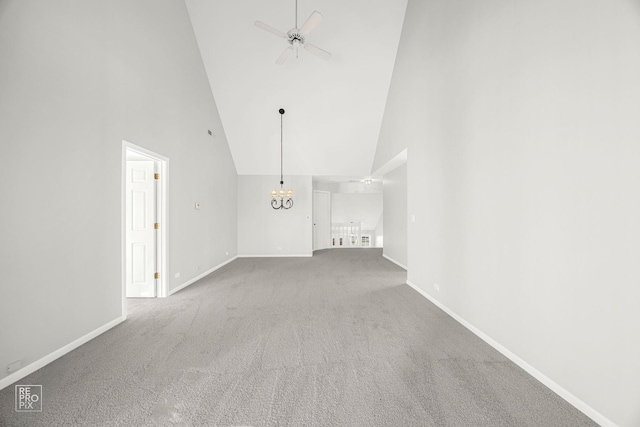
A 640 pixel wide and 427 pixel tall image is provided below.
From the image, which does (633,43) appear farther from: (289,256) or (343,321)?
(289,256)

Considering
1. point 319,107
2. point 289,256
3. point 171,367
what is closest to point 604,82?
point 171,367

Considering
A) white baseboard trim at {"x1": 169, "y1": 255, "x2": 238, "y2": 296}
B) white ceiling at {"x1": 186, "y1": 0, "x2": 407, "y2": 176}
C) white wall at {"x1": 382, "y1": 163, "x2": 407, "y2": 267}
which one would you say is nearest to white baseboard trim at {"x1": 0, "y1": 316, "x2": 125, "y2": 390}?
white baseboard trim at {"x1": 169, "y1": 255, "x2": 238, "y2": 296}

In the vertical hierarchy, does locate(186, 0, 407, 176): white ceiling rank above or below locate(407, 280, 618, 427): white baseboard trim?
above

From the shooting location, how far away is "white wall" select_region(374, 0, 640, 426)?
154 centimetres

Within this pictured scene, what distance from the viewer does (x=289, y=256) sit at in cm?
837

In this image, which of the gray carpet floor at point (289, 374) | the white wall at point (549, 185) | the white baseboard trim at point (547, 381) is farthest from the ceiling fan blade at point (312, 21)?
the white baseboard trim at point (547, 381)

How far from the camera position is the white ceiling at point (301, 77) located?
187 inches

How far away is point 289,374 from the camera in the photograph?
84.8 inches

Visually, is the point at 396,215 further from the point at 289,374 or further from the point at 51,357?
the point at 51,357

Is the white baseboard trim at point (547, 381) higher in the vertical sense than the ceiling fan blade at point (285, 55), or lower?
lower

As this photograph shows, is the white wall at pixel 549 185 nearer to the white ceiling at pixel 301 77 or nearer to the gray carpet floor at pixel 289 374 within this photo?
the gray carpet floor at pixel 289 374

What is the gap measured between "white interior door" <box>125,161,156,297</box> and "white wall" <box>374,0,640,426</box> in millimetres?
4292
